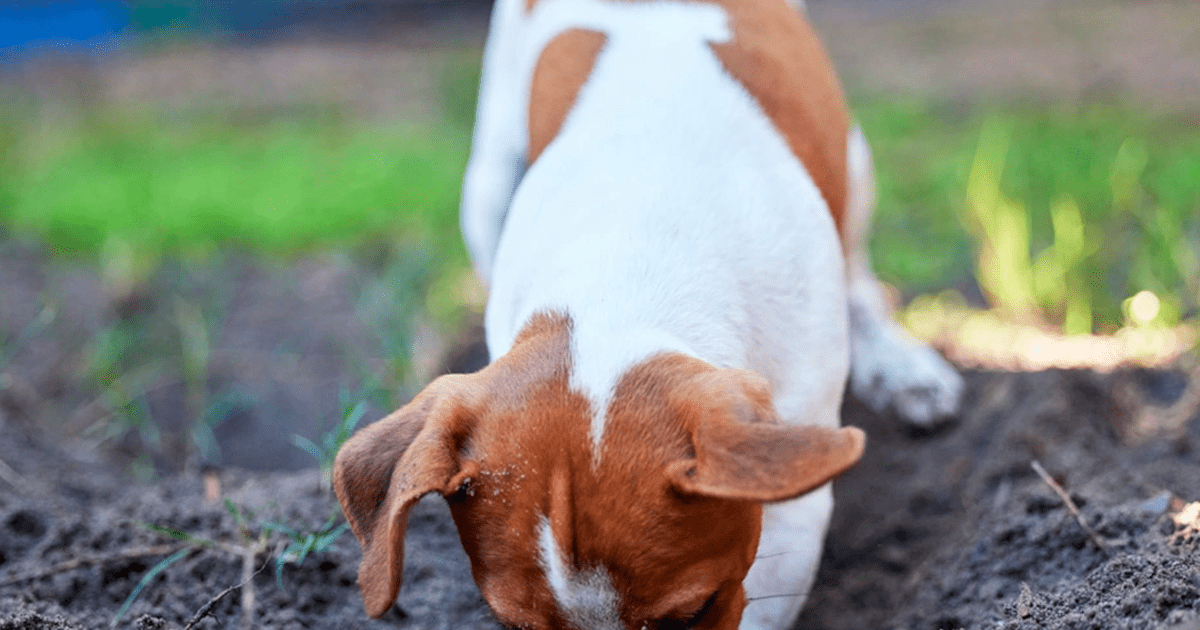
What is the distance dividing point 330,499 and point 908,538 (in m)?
1.66

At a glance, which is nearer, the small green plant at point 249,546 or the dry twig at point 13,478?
the small green plant at point 249,546

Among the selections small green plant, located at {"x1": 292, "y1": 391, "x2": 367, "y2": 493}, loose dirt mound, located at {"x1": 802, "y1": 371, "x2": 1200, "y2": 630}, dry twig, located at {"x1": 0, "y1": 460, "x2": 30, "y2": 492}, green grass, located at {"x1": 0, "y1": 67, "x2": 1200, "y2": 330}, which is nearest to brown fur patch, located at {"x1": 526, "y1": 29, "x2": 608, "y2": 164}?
small green plant, located at {"x1": 292, "y1": 391, "x2": 367, "y2": 493}

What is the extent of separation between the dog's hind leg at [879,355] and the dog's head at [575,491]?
1633mm

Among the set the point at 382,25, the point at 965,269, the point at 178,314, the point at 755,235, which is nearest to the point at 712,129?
the point at 755,235

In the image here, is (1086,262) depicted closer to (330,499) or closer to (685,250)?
(685,250)

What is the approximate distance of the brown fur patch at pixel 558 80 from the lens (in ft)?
10.9

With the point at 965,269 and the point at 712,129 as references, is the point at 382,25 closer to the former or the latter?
the point at 965,269

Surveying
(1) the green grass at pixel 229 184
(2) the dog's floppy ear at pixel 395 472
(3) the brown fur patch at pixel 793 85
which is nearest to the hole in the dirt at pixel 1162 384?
(3) the brown fur patch at pixel 793 85

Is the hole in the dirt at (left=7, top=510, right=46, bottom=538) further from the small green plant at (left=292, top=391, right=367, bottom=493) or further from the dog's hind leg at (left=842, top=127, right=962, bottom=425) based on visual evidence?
the dog's hind leg at (left=842, top=127, right=962, bottom=425)

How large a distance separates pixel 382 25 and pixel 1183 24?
782cm

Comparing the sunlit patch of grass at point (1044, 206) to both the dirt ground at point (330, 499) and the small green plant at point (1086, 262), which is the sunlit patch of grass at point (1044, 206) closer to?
the small green plant at point (1086, 262)

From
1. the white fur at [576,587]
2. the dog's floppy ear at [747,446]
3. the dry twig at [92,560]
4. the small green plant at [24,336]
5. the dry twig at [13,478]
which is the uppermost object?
the dog's floppy ear at [747,446]

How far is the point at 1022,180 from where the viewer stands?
219 inches

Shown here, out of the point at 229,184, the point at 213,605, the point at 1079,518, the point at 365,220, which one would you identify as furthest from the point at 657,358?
the point at 229,184
